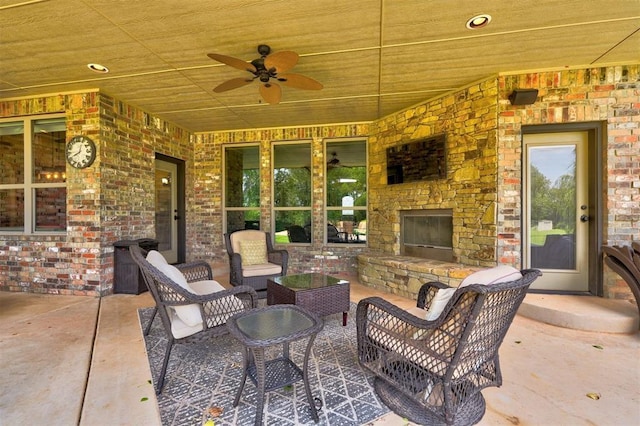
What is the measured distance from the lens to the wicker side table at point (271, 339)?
1.64 meters

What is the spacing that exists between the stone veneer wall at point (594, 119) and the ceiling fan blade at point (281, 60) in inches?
99.4

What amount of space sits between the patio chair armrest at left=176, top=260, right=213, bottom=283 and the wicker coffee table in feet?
2.44

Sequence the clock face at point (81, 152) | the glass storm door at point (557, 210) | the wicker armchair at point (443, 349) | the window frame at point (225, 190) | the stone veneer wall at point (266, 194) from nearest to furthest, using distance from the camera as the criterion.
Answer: the wicker armchair at point (443, 349) < the glass storm door at point (557, 210) < the clock face at point (81, 152) < the stone veneer wall at point (266, 194) < the window frame at point (225, 190)

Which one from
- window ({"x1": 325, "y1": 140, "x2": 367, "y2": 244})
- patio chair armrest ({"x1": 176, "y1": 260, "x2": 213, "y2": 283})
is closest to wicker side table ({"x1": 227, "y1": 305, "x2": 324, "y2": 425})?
patio chair armrest ({"x1": 176, "y1": 260, "x2": 213, "y2": 283})

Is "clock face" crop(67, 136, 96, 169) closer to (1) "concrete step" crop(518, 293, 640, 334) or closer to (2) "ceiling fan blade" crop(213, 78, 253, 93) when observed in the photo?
(2) "ceiling fan blade" crop(213, 78, 253, 93)

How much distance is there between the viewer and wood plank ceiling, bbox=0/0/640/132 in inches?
96.3

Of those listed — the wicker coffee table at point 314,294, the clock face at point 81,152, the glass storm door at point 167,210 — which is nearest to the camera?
the wicker coffee table at point 314,294

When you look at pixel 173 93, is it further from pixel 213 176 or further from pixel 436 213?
pixel 436 213

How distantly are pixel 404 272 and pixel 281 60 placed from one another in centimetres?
296

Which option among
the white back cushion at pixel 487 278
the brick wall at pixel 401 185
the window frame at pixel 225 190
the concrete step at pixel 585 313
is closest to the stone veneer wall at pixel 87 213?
the brick wall at pixel 401 185

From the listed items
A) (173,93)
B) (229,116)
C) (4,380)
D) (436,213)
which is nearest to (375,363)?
(4,380)

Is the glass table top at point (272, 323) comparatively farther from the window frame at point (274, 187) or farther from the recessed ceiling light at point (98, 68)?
the window frame at point (274, 187)

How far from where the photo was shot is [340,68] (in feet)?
11.3

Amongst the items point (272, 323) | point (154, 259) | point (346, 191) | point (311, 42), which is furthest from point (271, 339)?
point (346, 191)
